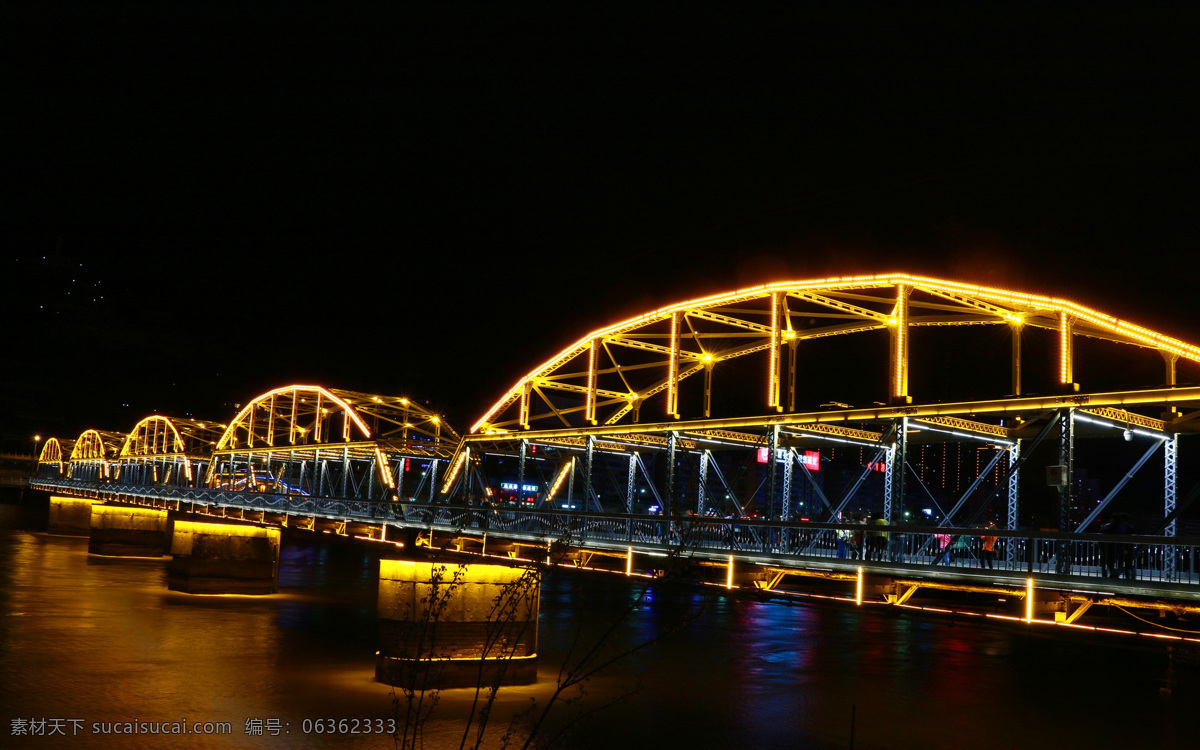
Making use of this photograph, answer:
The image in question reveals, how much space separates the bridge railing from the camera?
60.9 feet

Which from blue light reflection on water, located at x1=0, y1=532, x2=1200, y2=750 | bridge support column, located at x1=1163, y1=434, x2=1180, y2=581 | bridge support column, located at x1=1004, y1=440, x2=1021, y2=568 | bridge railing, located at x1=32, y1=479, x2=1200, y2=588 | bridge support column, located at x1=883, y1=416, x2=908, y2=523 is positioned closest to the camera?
blue light reflection on water, located at x1=0, y1=532, x2=1200, y2=750

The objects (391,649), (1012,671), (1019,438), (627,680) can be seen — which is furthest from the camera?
(1019,438)

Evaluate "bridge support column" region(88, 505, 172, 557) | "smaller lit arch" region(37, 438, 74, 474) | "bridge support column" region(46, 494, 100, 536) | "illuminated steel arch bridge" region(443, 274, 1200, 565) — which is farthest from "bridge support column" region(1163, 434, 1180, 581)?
"smaller lit arch" region(37, 438, 74, 474)

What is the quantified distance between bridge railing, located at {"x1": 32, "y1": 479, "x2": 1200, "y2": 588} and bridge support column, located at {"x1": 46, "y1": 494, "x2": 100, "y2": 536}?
43.0 ft

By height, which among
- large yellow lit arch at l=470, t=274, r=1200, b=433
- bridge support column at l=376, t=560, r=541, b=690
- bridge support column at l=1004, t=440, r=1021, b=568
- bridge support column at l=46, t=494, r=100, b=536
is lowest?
bridge support column at l=46, t=494, r=100, b=536

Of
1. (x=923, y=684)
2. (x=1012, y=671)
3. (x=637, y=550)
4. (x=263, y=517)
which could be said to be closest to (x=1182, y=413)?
(x=1012, y=671)

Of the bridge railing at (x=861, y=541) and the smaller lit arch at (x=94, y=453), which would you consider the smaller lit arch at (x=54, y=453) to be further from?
the bridge railing at (x=861, y=541)

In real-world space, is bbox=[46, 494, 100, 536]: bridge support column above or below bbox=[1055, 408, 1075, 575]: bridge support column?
below

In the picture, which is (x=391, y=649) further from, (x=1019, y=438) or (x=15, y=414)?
(x=15, y=414)

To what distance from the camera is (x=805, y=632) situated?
832 inches

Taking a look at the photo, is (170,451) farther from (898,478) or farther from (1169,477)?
(1169,477)

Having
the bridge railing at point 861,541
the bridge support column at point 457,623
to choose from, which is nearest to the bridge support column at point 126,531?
the bridge railing at point 861,541

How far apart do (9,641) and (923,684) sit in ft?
45.5

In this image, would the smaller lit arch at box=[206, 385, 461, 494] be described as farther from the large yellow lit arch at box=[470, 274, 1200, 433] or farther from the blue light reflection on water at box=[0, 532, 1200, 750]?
the blue light reflection on water at box=[0, 532, 1200, 750]
